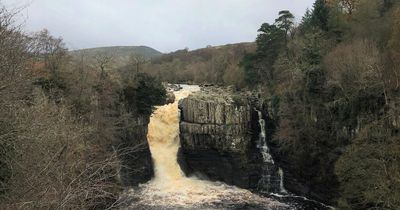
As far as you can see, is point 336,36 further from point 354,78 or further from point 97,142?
point 97,142

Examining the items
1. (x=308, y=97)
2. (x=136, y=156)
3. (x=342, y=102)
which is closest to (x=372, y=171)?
(x=342, y=102)

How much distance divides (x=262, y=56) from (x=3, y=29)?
3894 cm

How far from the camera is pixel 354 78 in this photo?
107ft

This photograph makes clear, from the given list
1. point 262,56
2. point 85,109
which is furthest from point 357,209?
point 262,56

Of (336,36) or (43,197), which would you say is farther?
(336,36)

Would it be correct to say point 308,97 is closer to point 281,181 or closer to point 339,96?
point 339,96

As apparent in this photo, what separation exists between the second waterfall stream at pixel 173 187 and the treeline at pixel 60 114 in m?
Result: 1.92

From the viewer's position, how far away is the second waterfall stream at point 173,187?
107ft

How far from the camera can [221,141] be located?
3978cm

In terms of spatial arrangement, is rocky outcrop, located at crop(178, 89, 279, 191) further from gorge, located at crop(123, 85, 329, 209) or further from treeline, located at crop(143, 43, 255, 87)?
treeline, located at crop(143, 43, 255, 87)

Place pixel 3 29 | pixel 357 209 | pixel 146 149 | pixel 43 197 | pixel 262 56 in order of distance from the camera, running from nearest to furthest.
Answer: pixel 43 197, pixel 3 29, pixel 357 209, pixel 146 149, pixel 262 56

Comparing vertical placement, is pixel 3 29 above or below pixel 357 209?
above

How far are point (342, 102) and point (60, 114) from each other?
20.4 metres

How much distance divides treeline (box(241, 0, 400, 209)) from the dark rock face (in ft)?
36.5
